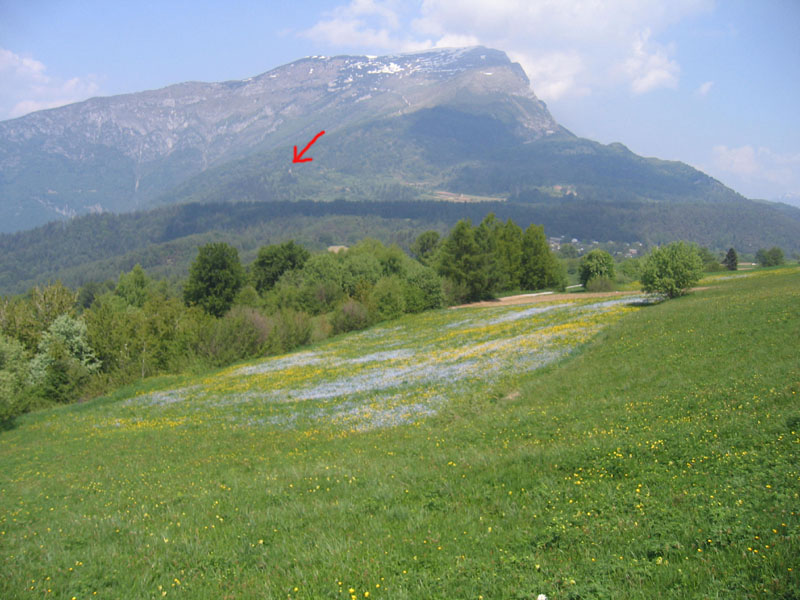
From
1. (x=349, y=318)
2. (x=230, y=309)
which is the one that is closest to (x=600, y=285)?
(x=349, y=318)

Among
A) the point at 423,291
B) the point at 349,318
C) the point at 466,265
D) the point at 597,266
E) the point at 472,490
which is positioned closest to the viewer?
the point at 472,490

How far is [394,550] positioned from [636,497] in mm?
4223

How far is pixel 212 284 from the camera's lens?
268 feet

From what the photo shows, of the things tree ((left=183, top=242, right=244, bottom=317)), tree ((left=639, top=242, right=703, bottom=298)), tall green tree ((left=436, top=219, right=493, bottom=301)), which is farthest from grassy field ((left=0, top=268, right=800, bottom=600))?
tree ((left=183, top=242, right=244, bottom=317))

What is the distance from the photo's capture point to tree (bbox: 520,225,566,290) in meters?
92.4

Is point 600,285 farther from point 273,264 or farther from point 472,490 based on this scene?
point 472,490

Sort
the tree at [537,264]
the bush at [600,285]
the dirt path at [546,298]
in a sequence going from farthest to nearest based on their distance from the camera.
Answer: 1. the tree at [537,264]
2. the bush at [600,285]
3. the dirt path at [546,298]

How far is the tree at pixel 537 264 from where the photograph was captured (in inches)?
3639

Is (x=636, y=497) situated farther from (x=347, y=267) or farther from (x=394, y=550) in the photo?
(x=347, y=267)

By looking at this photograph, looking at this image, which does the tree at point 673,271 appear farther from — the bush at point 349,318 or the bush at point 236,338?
the bush at point 236,338

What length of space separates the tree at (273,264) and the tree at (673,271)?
74.8 meters

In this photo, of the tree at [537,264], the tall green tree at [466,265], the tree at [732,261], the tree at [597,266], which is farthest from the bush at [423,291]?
the tree at [732,261]

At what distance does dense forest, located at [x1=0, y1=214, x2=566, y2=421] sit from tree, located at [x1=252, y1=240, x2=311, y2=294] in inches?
8.4

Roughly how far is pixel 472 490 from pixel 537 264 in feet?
286
